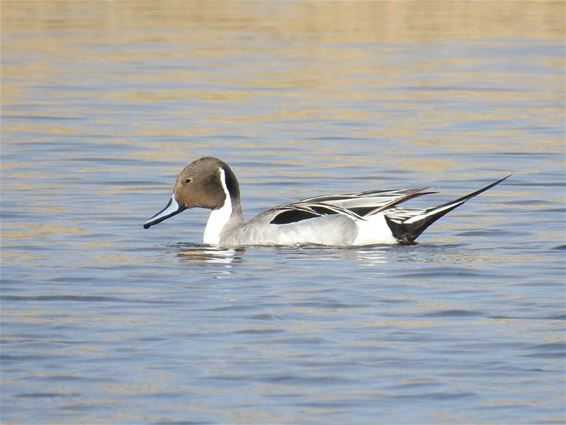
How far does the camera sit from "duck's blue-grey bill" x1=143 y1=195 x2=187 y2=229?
10281 mm

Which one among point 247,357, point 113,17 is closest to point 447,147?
point 247,357

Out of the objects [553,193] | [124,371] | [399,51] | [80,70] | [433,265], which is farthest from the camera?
[399,51]

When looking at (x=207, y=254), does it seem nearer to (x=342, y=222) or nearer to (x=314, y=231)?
(x=314, y=231)

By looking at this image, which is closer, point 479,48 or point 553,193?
point 553,193

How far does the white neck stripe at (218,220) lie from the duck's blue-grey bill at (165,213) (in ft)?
0.73

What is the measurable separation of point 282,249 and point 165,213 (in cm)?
86

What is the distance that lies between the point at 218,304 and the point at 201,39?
1551cm

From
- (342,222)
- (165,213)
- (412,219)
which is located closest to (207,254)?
(165,213)

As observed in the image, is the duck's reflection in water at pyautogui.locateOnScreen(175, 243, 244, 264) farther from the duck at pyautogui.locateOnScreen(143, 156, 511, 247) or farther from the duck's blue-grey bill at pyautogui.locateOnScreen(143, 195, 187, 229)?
the duck's blue-grey bill at pyautogui.locateOnScreen(143, 195, 187, 229)

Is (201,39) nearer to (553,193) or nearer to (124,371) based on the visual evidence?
(553,193)

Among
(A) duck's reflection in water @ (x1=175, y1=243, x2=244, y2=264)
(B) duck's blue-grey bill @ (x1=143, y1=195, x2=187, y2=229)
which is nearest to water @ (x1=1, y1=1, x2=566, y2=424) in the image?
(A) duck's reflection in water @ (x1=175, y1=243, x2=244, y2=264)

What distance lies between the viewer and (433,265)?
9.34 m

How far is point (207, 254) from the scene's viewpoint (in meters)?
9.98

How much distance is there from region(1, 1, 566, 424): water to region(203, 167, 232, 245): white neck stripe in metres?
0.20
